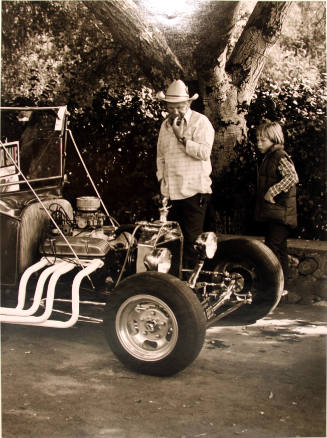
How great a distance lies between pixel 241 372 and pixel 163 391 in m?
0.58

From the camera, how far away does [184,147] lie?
15.0 feet

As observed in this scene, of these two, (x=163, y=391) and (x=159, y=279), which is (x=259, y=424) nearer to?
(x=163, y=391)

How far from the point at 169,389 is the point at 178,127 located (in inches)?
76.8

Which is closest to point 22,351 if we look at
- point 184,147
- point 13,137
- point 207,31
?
point 13,137

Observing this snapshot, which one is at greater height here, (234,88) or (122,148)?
(234,88)

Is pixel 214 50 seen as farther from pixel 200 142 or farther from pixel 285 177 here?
pixel 285 177

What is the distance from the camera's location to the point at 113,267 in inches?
169

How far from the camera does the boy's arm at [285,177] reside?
480cm

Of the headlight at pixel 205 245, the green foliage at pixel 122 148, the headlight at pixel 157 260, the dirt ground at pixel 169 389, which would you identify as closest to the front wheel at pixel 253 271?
the dirt ground at pixel 169 389

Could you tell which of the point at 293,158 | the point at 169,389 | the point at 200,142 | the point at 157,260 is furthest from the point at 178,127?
the point at 169,389

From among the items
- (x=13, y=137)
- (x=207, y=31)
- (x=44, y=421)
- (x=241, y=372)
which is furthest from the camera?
(x=207, y=31)

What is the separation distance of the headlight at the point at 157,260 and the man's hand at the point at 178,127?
1003mm

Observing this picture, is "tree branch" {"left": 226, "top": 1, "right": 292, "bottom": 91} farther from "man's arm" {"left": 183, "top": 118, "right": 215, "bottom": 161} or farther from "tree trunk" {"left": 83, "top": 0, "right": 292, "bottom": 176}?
"man's arm" {"left": 183, "top": 118, "right": 215, "bottom": 161}

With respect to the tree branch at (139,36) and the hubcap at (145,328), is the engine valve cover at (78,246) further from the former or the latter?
the tree branch at (139,36)
